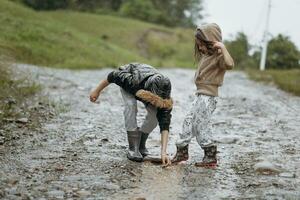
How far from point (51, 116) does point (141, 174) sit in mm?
3553

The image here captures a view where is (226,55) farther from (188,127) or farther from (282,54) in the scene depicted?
(282,54)

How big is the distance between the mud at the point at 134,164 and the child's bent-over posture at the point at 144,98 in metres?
0.25

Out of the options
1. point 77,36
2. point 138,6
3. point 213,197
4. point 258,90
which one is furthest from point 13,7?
point 138,6

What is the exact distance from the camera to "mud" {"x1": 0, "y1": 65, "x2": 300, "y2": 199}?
4.42m

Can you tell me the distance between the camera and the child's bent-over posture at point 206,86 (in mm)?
5262

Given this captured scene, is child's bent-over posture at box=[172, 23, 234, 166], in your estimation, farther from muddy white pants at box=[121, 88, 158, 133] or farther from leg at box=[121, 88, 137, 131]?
leg at box=[121, 88, 137, 131]

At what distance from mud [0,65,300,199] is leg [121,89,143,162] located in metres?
0.12

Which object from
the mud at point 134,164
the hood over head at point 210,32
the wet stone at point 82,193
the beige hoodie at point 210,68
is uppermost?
the hood over head at point 210,32

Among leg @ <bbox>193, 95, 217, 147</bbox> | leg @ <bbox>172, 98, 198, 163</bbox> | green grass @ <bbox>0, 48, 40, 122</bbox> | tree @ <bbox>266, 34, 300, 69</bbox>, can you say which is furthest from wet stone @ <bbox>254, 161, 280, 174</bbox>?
tree @ <bbox>266, 34, 300, 69</bbox>

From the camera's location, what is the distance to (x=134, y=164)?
542cm

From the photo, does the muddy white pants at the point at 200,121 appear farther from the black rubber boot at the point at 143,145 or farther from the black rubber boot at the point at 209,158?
the black rubber boot at the point at 143,145

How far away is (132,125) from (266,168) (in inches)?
58.0

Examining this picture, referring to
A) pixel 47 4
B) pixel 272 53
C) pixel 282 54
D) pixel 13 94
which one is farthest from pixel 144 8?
pixel 13 94

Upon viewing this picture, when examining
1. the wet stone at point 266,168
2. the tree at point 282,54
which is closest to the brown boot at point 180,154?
the wet stone at point 266,168
